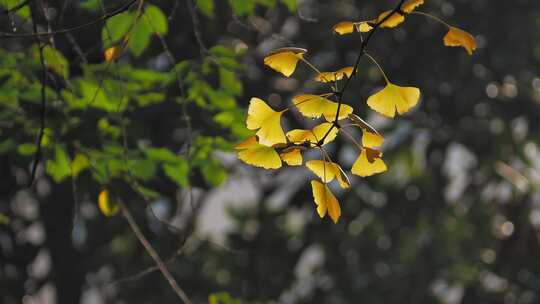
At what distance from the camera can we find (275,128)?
4.56 feet

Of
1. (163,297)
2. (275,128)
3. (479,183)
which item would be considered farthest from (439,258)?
(275,128)

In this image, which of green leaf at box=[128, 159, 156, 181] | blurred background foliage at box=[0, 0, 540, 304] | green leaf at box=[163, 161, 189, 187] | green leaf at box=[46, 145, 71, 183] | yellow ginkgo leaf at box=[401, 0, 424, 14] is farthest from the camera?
blurred background foliage at box=[0, 0, 540, 304]

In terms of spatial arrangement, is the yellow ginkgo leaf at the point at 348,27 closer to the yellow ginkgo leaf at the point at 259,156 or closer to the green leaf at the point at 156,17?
the yellow ginkgo leaf at the point at 259,156

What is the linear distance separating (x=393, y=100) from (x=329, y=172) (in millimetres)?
157

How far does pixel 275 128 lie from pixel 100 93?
Result: 125 centimetres

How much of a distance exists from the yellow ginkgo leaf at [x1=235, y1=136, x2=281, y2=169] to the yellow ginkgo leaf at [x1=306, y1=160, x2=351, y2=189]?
0.23 ft

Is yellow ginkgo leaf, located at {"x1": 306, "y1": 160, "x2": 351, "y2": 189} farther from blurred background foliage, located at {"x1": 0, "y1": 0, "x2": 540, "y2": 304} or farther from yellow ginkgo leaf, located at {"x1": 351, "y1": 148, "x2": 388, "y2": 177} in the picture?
blurred background foliage, located at {"x1": 0, "y1": 0, "x2": 540, "y2": 304}

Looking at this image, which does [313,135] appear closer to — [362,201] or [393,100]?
[393,100]

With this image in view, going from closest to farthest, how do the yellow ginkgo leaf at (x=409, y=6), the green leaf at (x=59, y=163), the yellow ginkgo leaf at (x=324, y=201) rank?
1. the yellow ginkgo leaf at (x=409, y=6)
2. the yellow ginkgo leaf at (x=324, y=201)
3. the green leaf at (x=59, y=163)

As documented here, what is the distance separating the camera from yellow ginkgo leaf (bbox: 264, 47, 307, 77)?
1.39 meters

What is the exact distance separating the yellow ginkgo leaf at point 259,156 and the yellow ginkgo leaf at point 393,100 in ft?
0.59

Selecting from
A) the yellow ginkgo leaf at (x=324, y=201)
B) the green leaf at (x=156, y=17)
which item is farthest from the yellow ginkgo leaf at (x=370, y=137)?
the green leaf at (x=156, y=17)

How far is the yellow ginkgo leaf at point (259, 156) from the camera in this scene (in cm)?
140

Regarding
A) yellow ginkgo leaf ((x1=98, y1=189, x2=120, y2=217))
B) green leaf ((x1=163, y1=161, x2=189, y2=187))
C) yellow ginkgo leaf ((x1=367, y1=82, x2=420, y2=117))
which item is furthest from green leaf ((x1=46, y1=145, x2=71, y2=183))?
yellow ginkgo leaf ((x1=367, y1=82, x2=420, y2=117))
